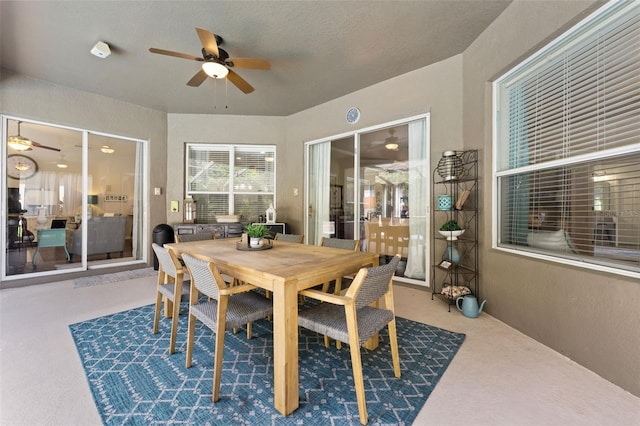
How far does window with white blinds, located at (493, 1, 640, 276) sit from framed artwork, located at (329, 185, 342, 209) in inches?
94.8

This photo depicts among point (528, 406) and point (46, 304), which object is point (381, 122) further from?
point (46, 304)

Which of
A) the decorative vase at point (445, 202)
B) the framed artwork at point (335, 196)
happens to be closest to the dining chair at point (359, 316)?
the decorative vase at point (445, 202)

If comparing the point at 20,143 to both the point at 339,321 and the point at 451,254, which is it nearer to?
the point at 339,321

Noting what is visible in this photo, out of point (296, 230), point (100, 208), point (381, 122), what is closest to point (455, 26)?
point (381, 122)

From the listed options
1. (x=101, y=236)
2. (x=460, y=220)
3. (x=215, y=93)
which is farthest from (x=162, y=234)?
(x=460, y=220)

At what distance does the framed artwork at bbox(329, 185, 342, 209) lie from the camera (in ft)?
15.1

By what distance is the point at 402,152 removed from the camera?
3.84 m

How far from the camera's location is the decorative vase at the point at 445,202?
9.88ft

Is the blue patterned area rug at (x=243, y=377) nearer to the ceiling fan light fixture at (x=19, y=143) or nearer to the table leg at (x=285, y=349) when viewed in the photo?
the table leg at (x=285, y=349)

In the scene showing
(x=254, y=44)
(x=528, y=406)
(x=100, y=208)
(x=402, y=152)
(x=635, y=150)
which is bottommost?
(x=528, y=406)

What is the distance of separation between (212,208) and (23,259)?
9.08 ft

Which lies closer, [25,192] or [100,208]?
[25,192]

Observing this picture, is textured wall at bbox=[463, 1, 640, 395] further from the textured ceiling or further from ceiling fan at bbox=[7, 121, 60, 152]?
ceiling fan at bbox=[7, 121, 60, 152]

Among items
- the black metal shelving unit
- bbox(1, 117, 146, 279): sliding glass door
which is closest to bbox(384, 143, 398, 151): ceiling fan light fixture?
the black metal shelving unit
